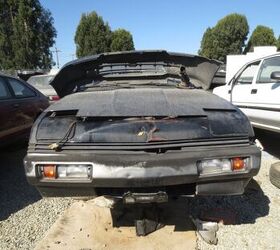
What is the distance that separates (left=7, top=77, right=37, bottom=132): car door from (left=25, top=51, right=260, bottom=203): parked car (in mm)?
2752

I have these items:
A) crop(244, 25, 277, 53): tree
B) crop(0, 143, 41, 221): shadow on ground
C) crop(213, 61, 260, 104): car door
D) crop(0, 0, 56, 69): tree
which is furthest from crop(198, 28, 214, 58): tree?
crop(0, 143, 41, 221): shadow on ground

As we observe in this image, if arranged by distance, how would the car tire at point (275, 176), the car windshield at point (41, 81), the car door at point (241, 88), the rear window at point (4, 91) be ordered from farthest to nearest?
the car windshield at point (41, 81) → the car door at point (241, 88) → the rear window at point (4, 91) → the car tire at point (275, 176)

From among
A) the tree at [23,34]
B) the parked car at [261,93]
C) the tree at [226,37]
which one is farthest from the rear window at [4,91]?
the tree at [226,37]

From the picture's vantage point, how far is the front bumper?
9.61 feet

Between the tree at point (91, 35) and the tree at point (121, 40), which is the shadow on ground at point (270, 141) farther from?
the tree at point (121, 40)

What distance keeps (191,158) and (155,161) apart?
10.9 inches

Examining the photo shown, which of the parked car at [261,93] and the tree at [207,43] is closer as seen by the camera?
the parked car at [261,93]

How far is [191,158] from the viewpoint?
297cm

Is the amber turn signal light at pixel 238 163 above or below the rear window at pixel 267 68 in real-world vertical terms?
below

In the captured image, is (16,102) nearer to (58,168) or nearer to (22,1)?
(58,168)

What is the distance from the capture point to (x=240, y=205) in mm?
4250

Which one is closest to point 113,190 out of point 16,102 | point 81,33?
point 16,102

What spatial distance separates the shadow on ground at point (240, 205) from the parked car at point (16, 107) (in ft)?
8.97

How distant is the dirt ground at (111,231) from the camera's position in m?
3.46
